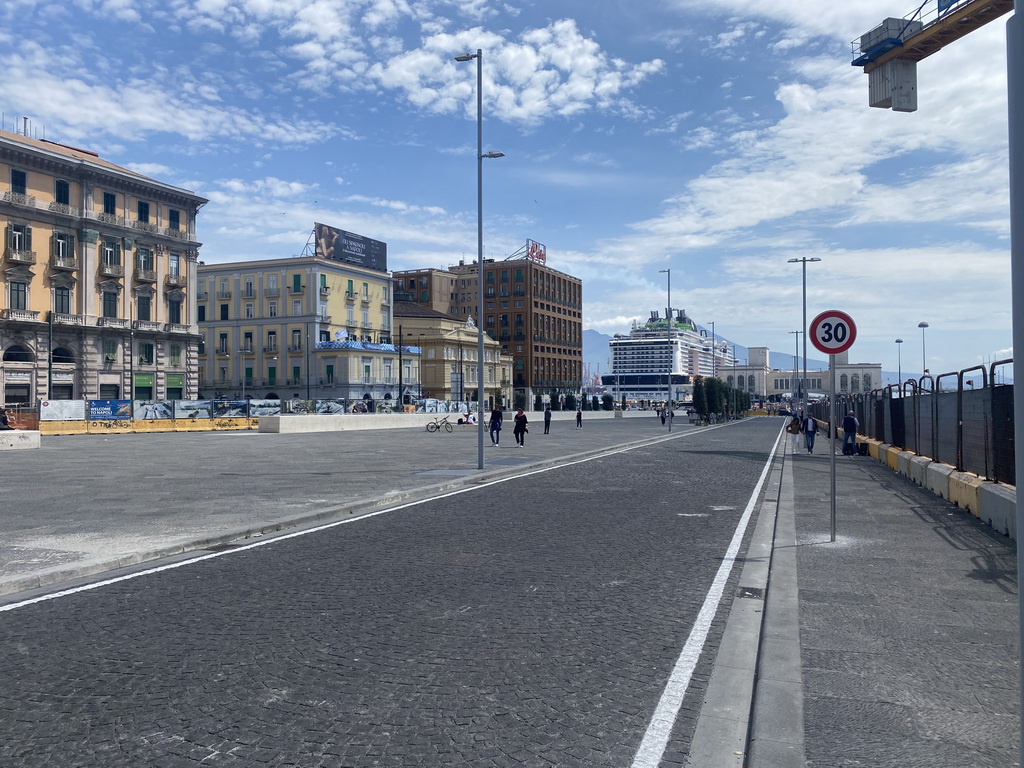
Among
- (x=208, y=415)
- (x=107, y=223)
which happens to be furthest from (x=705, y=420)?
(x=107, y=223)

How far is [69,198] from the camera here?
2238 inches

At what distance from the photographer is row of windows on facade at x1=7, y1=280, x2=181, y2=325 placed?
5412 centimetres

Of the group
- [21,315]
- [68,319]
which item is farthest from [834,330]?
[68,319]

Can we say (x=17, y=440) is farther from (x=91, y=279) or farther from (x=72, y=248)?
(x=72, y=248)

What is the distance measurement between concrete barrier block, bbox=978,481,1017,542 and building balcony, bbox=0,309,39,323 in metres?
57.4

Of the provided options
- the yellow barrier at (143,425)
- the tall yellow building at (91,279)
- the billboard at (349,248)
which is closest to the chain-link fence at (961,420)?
the yellow barrier at (143,425)

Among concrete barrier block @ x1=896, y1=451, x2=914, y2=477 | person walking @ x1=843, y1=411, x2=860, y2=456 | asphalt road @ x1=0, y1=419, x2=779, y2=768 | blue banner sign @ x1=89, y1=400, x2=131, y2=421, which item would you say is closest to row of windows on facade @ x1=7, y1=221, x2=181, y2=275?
blue banner sign @ x1=89, y1=400, x2=131, y2=421

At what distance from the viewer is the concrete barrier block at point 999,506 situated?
9.77m

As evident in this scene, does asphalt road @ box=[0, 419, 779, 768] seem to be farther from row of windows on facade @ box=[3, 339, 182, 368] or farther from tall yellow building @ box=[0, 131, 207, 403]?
row of windows on facade @ box=[3, 339, 182, 368]

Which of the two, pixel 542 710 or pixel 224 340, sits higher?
pixel 224 340

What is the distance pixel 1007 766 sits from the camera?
144 inches

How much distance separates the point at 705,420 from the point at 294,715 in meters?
76.4

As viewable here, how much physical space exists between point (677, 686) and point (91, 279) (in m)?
62.6

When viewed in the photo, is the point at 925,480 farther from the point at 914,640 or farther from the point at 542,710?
the point at 542,710
